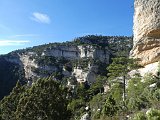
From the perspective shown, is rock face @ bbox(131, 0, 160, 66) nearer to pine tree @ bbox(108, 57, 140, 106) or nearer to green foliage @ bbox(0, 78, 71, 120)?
pine tree @ bbox(108, 57, 140, 106)

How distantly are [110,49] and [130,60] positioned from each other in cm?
10709

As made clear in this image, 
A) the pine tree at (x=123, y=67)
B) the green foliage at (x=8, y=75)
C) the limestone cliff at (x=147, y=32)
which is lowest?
the green foliage at (x=8, y=75)

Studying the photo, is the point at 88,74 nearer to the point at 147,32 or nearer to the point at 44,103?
the point at 147,32

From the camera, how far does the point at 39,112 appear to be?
3042 cm

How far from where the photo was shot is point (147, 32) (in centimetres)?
3572

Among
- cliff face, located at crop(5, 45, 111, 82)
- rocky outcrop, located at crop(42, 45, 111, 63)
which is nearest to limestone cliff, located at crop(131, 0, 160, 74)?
cliff face, located at crop(5, 45, 111, 82)

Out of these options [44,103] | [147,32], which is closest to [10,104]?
[44,103]

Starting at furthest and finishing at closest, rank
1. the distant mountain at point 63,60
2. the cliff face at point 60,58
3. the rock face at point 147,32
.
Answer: the cliff face at point 60,58 < the distant mountain at point 63,60 < the rock face at point 147,32

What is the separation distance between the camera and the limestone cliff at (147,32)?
3497cm

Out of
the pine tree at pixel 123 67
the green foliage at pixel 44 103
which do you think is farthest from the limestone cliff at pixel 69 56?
the green foliage at pixel 44 103

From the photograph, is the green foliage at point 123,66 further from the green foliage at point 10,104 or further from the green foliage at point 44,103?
the green foliage at point 10,104

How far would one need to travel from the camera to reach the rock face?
35.0m

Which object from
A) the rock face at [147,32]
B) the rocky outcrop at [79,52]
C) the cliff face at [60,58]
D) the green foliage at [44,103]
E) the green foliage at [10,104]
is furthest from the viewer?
the rocky outcrop at [79,52]

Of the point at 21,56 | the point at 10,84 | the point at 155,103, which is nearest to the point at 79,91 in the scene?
the point at 155,103
